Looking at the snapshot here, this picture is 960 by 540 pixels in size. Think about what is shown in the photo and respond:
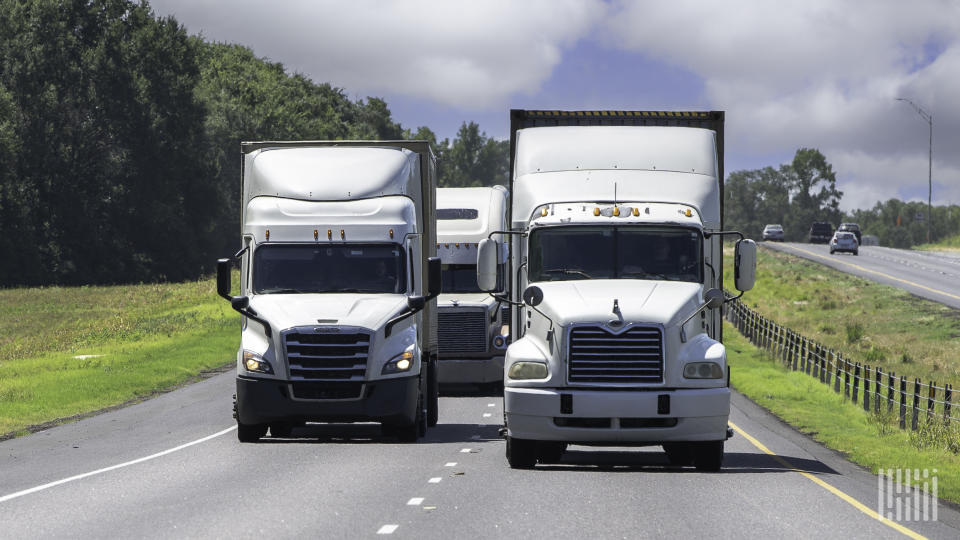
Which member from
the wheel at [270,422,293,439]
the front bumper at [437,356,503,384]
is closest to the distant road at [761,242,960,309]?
the front bumper at [437,356,503,384]

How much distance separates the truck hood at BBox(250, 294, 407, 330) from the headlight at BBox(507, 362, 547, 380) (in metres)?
3.61

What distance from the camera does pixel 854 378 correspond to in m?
31.3

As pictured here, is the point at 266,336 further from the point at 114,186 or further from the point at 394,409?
the point at 114,186

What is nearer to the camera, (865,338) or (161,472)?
(161,472)

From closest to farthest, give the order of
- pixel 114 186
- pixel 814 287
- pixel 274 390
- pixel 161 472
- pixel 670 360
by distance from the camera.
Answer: pixel 670 360 → pixel 161 472 → pixel 274 390 → pixel 814 287 → pixel 114 186

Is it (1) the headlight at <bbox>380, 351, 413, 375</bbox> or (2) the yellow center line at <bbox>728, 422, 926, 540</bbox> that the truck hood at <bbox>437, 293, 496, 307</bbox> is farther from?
(1) the headlight at <bbox>380, 351, 413, 375</bbox>

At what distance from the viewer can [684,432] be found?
49.9 feet

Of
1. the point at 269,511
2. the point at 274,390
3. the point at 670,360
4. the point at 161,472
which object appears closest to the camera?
the point at 269,511

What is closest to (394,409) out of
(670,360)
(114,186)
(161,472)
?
(161,472)

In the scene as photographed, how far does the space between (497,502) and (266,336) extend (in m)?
5.96

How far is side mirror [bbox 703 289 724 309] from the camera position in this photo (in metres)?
15.7

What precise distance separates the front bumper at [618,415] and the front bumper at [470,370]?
11842mm

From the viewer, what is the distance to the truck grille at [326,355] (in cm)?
1847

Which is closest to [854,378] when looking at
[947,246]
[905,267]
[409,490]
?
[409,490]
